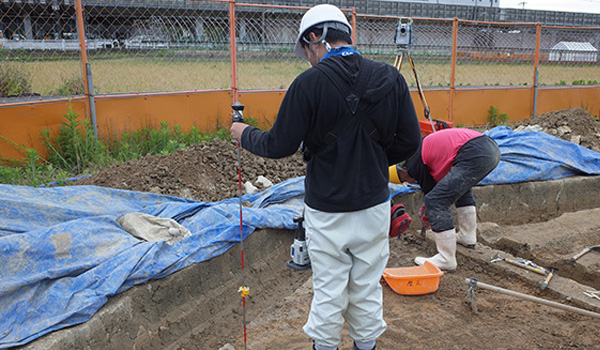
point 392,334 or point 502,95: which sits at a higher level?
point 502,95

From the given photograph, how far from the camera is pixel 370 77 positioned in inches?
93.0

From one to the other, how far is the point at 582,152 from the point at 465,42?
3716 millimetres

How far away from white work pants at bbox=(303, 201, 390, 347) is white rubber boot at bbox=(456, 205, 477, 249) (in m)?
2.60

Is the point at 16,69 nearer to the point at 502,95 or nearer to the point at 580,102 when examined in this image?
the point at 502,95

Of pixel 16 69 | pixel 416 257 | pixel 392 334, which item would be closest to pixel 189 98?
pixel 16 69

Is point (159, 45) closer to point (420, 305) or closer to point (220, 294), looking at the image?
point (220, 294)

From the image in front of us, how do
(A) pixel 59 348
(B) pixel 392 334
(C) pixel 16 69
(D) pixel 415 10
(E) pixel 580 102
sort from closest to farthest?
1. (A) pixel 59 348
2. (B) pixel 392 334
3. (C) pixel 16 69
4. (E) pixel 580 102
5. (D) pixel 415 10

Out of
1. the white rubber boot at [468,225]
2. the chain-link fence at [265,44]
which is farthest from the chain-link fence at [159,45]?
the white rubber boot at [468,225]

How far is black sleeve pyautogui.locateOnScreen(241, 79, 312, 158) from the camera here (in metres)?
2.28

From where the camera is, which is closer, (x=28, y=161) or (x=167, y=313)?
(x=167, y=313)

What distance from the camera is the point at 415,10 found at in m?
23.9

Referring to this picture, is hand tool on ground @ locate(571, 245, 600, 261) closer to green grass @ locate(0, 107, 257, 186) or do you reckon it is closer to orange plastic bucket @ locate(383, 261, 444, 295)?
orange plastic bucket @ locate(383, 261, 444, 295)

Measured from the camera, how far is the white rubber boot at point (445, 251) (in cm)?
437

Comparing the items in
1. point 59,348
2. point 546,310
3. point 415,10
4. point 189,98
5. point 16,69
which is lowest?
point 546,310
